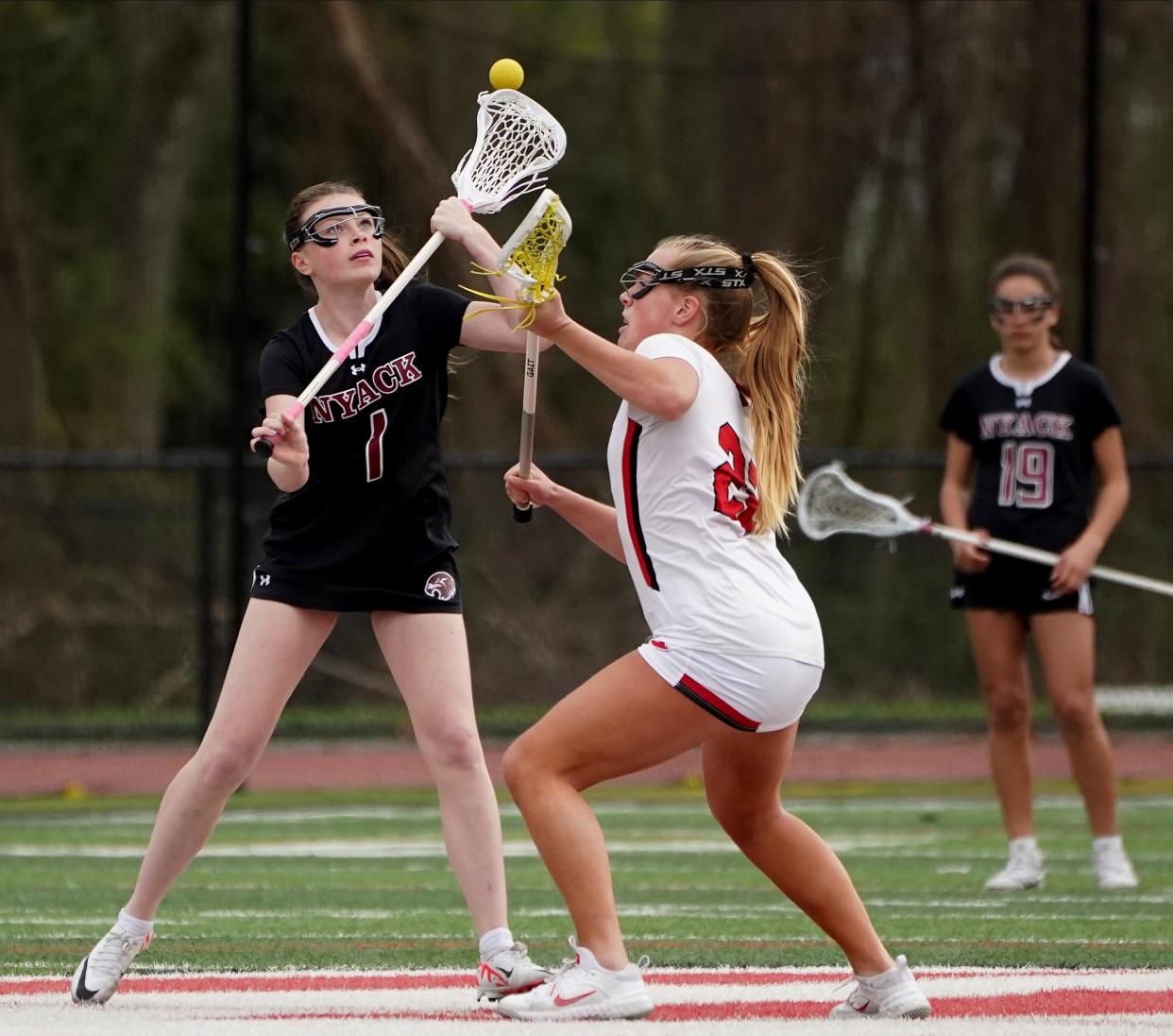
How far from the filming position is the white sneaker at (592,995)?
502cm

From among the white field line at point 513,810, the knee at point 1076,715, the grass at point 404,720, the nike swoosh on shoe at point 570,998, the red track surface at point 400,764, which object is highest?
the knee at point 1076,715

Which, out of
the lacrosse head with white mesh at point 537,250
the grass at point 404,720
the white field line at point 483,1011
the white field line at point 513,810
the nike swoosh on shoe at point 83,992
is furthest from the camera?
the grass at point 404,720

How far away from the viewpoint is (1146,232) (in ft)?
53.5

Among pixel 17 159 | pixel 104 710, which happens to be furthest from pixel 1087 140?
pixel 17 159

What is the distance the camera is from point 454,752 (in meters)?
5.66

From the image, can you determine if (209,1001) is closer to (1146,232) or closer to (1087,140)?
(1087,140)

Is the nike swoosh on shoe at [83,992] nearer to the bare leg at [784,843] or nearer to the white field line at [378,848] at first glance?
the bare leg at [784,843]

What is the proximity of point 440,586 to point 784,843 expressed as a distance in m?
1.15

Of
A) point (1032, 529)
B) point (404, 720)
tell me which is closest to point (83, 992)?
point (1032, 529)

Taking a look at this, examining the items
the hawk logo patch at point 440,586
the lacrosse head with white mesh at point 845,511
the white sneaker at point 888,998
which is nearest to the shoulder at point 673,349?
the hawk logo patch at point 440,586

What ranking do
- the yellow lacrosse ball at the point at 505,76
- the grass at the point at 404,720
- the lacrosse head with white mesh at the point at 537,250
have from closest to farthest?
1. the lacrosse head with white mesh at the point at 537,250
2. the yellow lacrosse ball at the point at 505,76
3. the grass at the point at 404,720

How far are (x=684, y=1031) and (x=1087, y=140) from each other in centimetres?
957

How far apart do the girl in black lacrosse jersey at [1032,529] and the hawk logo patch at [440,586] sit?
3267mm

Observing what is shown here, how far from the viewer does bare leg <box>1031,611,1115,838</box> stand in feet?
27.9
